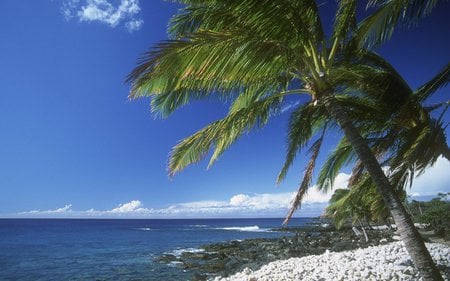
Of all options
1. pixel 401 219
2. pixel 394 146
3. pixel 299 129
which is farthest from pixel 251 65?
pixel 394 146

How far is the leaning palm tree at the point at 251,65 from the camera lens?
4520 millimetres

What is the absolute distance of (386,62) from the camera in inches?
305

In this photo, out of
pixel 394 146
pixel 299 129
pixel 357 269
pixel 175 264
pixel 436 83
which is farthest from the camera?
pixel 175 264

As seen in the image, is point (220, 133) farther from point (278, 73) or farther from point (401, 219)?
point (401, 219)

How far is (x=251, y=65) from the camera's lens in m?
5.01

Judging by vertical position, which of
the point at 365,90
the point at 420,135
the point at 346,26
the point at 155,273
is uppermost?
the point at 346,26

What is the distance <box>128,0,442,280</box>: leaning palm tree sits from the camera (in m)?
4.52

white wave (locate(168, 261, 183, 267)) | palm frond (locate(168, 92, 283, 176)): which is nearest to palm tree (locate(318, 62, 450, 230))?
palm frond (locate(168, 92, 283, 176))

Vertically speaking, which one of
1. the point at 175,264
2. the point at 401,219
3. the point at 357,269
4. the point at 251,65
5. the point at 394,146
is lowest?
the point at 175,264

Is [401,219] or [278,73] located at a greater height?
[278,73]

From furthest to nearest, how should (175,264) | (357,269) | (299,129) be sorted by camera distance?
(175,264) < (357,269) < (299,129)

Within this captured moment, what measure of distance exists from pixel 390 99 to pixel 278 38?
13.2 ft

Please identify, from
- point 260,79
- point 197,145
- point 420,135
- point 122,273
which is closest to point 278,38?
point 260,79

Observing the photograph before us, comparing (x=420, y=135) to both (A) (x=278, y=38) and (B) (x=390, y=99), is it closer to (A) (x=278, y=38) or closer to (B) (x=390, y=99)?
(B) (x=390, y=99)
